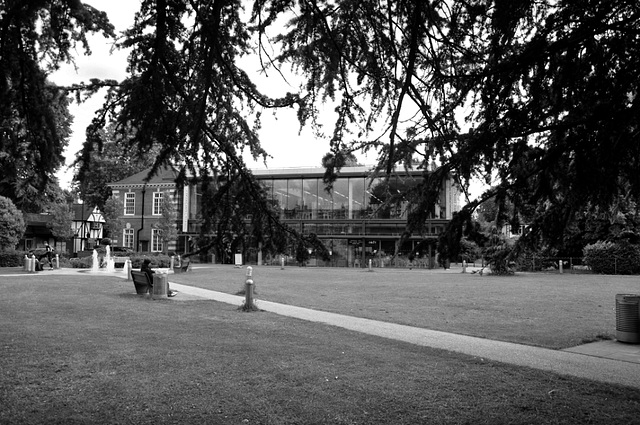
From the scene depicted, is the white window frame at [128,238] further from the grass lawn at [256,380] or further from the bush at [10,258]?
the grass lawn at [256,380]

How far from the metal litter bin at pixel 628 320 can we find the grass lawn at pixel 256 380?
2.08m

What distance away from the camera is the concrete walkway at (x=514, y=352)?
788 cm

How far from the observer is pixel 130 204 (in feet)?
187

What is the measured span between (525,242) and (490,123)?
6.10ft

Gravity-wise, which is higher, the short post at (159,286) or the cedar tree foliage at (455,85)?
the cedar tree foliage at (455,85)

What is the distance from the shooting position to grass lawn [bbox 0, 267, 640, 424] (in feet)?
19.0

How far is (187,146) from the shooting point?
21.7 ft

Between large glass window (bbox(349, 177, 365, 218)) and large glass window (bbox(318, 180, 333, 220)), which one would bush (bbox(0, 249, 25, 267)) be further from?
large glass window (bbox(349, 177, 365, 218))

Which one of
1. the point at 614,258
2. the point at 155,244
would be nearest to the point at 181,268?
the point at 155,244

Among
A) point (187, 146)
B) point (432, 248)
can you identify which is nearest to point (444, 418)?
point (432, 248)

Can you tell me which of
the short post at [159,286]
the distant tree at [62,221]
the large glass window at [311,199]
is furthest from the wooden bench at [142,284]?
the distant tree at [62,221]

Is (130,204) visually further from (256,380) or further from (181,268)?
(256,380)

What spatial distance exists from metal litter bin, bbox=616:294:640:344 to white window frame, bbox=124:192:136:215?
53164mm

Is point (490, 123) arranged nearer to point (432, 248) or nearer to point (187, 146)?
point (432, 248)
